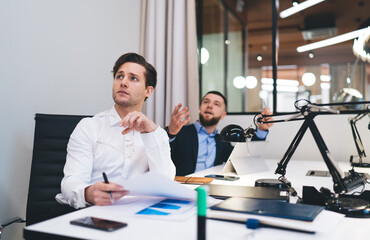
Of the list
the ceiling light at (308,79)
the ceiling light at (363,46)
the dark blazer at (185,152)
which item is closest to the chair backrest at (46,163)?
the dark blazer at (185,152)

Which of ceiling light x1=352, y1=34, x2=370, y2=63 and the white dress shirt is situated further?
ceiling light x1=352, y1=34, x2=370, y2=63

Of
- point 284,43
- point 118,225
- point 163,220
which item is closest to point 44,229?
point 118,225

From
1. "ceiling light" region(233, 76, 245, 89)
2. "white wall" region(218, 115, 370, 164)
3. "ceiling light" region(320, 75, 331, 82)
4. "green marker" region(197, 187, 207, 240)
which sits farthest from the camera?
"ceiling light" region(320, 75, 331, 82)

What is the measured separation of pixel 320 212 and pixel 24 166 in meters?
1.76

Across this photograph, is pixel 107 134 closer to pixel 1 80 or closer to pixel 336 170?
pixel 1 80

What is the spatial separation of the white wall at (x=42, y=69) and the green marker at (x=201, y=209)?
5.21 feet

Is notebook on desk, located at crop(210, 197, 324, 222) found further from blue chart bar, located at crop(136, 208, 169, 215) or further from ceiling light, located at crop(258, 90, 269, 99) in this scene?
ceiling light, located at crop(258, 90, 269, 99)

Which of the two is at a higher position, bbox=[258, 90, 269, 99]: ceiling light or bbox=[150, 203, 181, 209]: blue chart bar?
bbox=[258, 90, 269, 99]: ceiling light

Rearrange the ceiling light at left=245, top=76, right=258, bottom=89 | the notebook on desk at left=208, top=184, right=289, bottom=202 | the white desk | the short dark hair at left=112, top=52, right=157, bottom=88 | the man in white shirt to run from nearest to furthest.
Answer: the white desk, the notebook on desk at left=208, top=184, right=289, bottom=202, the man in white shirt, the short dark hair at left=112, top=52, right=157, bottom=88, the ceiling light at left=245, top=76, right=258, bottom=89

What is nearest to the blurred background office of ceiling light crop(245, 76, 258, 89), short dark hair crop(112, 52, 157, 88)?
short dark hair crop(112, 52, 157, 88)

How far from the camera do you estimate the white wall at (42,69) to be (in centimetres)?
187

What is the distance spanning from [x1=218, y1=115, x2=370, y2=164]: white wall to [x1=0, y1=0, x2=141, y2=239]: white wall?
5.05 feet

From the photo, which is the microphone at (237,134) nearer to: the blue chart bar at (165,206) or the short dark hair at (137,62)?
the short dark hair at (137,62)

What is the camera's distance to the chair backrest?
1.66 metres
